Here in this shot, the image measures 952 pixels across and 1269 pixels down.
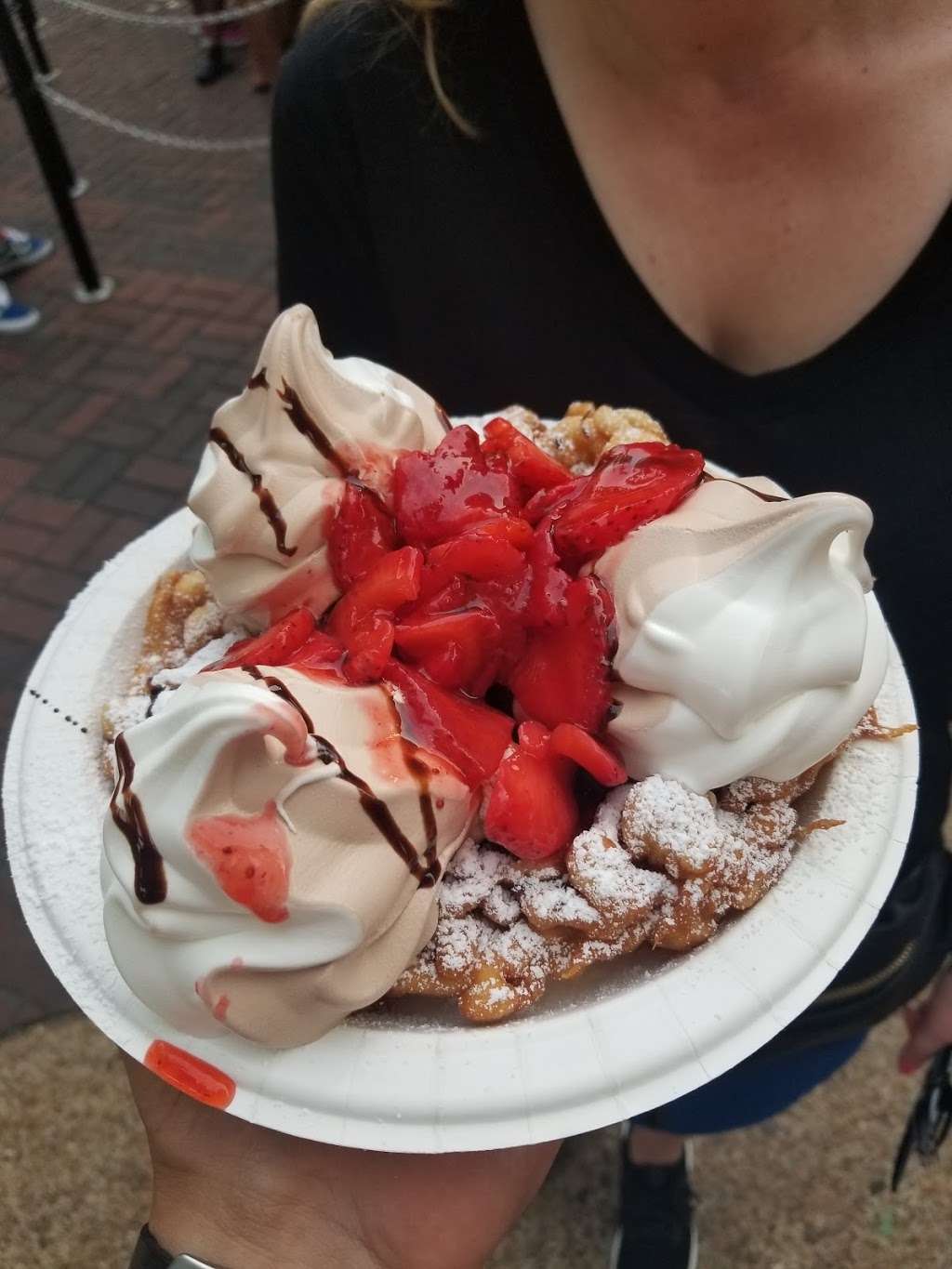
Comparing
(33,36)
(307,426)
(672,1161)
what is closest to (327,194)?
(307,426)

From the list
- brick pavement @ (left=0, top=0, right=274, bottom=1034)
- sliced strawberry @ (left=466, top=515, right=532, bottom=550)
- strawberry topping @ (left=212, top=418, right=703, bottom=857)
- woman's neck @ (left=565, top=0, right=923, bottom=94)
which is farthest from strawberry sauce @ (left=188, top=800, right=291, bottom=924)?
brick pavement @ (left=0, top=0, right=274, bottom=1034)

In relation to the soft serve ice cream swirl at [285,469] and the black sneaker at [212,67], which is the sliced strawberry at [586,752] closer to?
the soft serve ice cream swirl at [285,469]

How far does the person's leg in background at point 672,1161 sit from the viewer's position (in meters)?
1.92

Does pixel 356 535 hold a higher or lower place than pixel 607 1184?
higher

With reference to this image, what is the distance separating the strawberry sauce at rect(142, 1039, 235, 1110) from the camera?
3.29 ft

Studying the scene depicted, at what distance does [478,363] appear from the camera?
1765mm

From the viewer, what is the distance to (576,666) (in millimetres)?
1113

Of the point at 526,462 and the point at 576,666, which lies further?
the point at 526,462

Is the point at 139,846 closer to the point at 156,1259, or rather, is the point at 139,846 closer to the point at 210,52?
the point at 156,1259

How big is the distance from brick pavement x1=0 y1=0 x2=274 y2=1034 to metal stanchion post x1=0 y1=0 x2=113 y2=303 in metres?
0.13

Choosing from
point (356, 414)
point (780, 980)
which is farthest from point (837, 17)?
point (780, 980)

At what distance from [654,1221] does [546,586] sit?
5.52ft

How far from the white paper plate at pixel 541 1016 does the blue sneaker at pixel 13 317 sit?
13.2 ft

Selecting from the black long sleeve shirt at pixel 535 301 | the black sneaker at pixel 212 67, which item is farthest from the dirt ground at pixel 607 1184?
the black sneaker at pixel 212 67
